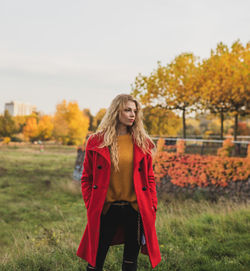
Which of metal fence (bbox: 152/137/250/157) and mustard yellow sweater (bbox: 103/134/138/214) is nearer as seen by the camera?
mustard yellow sweater (bbox: 103/134/138/214)

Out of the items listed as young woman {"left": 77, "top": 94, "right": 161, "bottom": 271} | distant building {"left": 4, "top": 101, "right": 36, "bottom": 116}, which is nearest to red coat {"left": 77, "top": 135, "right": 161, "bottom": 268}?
young woman {"left": 77, "top": 94, "right": 161, "bottom": 271}

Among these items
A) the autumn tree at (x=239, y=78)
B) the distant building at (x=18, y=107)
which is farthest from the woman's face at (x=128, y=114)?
the distant building at (x=18, y=107)

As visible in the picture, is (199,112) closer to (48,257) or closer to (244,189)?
(244,189)

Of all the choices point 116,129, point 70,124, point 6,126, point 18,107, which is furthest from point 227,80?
point 18,107

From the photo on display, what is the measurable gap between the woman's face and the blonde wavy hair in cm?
3

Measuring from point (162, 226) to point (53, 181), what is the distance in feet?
40.6

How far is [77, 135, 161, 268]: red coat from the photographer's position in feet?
8.19

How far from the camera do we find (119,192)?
253cm

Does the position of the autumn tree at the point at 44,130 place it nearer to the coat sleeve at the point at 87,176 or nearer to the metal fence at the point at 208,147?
the metal fence at the point at 208,147

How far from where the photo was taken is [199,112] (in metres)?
15.3

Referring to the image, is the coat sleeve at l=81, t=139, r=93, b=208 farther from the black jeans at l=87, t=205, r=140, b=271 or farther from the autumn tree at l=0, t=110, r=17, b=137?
the autumn tree at l=0, t=110, r=17, b=137

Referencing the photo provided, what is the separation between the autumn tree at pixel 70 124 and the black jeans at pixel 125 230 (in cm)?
4201

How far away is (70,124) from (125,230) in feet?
144

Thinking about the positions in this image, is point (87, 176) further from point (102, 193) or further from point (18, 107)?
point (18, 107)
